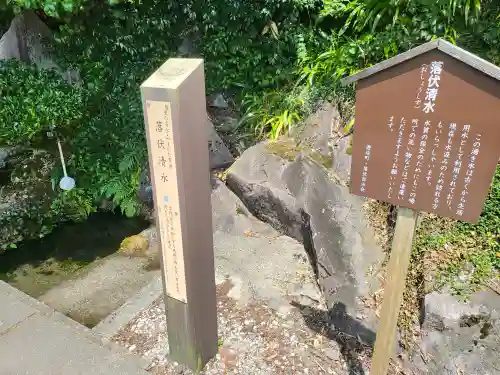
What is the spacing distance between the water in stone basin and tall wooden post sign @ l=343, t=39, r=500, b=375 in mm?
4539

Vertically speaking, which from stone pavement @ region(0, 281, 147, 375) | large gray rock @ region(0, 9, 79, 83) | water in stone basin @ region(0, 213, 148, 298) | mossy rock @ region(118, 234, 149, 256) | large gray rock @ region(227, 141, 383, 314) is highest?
large gray rock @ region(0, 9, 79, 83)

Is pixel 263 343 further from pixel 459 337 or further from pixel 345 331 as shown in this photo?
pixel 459 337

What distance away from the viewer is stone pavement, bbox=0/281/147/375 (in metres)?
3.13

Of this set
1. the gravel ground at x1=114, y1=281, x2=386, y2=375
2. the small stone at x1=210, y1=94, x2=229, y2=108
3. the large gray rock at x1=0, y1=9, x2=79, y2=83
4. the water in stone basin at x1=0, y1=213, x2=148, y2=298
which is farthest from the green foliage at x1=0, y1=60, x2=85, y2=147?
the gravel ground at x1=114, y1=281, x2=386, y2=375

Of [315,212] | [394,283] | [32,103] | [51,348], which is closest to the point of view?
[394,283]

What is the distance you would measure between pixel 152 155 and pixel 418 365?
8.09 feet

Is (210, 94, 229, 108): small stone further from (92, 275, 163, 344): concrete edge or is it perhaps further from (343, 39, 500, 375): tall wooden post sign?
(343, 39, 500, 375): tall wooden post sign

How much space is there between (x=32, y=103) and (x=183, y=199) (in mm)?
4075

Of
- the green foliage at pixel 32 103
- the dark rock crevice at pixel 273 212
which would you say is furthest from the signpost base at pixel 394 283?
the green foliage at pixel 32 103

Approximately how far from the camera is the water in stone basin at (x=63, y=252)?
5.23m

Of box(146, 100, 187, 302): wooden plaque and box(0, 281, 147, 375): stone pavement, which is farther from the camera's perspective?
box(0, 281, 147, 375): stone pavement

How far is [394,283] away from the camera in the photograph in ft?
7.88

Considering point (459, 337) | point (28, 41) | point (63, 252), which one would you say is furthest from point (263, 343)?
point (28, 41)

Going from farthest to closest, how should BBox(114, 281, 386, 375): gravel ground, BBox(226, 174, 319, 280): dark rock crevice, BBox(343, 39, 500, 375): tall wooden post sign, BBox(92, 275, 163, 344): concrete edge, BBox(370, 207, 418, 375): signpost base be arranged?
BBox(226, 174, 319, 280): dark rock crevice → BBox(92, 275, 163, 344): concrete edge → BBox(114, 281, 386, 375): gravel ground → BBox(370, 207, 418, 375): signpost base → BBox(343, 39, 500, 375): tall wooden post sign
